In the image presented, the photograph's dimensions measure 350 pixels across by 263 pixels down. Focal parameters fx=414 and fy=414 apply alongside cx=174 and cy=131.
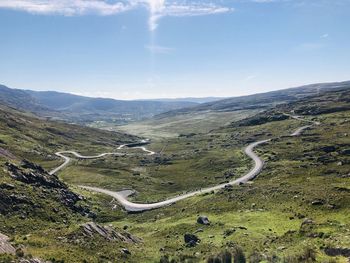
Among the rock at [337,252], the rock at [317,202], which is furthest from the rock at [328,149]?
the rock at [337,252]

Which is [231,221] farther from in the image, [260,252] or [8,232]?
[8,232]

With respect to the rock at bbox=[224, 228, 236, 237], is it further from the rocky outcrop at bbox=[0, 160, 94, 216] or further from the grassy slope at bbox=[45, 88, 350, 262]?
the rocky outcrop at bbox=[0, 160, 94, 216]

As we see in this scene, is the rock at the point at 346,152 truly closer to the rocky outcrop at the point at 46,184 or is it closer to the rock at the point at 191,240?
the rocky outcrop at the point at 46,184

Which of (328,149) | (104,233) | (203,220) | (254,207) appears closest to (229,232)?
(203,220)

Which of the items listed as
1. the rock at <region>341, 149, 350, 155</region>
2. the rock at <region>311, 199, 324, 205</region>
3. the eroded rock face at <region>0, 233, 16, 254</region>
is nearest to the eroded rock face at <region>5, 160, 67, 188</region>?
the eroded rock face at <region>0, 233, 16, 254</region>

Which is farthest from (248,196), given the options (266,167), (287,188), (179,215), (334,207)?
(266,167)
